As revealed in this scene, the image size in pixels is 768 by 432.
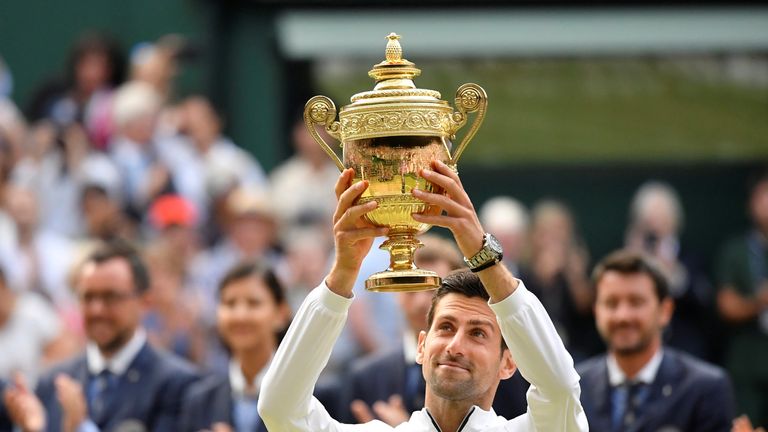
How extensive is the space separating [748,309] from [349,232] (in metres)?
7.51

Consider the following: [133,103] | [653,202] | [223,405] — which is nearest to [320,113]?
[223,405]

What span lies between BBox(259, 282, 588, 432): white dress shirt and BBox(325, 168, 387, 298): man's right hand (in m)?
0.06

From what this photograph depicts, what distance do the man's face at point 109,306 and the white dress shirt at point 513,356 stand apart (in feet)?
10.9

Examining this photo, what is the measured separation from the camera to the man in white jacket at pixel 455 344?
20.5 ft

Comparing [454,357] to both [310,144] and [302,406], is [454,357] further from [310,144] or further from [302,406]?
[310,144]

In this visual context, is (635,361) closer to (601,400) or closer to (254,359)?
(601,400)

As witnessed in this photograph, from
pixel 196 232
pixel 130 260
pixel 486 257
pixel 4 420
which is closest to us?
pixel 486 257

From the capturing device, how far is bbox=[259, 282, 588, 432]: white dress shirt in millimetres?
6248

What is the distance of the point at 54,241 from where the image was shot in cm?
1345

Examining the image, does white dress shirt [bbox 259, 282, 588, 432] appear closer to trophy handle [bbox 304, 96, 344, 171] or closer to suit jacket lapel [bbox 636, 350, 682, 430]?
trophy handle [bbox 304, 96, 344, 171]

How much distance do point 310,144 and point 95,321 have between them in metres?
5.02

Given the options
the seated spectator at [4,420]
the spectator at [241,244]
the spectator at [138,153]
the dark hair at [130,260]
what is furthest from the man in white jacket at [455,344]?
the spectator at [138,153]

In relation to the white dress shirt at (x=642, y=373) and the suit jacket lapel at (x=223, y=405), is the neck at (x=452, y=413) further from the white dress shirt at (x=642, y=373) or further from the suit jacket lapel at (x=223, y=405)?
the suit jacket lapel at (x=223, y=405)

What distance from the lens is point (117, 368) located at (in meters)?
9.57
